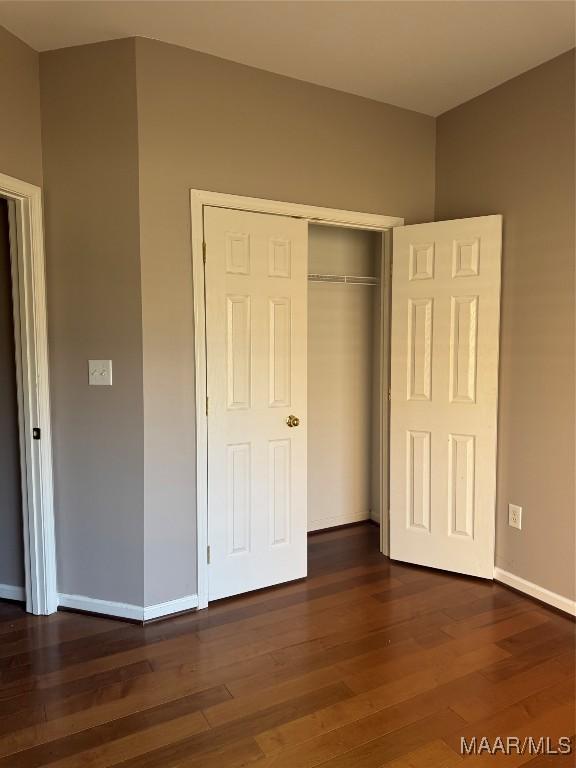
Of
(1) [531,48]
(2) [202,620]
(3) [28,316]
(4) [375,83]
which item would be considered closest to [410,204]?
(4) [375,83]

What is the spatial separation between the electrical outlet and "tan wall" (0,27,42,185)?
3033 mm

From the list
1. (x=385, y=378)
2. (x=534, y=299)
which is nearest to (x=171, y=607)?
(x=385, y=378)

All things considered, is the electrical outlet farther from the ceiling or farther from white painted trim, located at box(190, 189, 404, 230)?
the ceiling

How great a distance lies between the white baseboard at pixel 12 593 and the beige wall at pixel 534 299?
8.72ft

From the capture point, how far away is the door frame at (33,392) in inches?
99.1

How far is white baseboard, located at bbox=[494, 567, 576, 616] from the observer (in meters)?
2.65

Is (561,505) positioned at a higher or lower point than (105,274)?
lower

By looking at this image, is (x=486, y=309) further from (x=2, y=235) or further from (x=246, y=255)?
(x=2, y=235)

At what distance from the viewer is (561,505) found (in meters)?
2.68

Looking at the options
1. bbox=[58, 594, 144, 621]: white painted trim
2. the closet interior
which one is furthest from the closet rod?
bbox=[58, 594, 144, 621]: white painted trim

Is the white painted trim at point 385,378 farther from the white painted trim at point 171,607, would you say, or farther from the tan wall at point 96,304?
the tan wall at point 96,304

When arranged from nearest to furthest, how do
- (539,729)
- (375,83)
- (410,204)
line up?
1. (539,729)
2. (375,83)
3. (410,204)

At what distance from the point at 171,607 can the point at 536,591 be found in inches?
76.6

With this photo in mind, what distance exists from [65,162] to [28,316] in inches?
30.5
